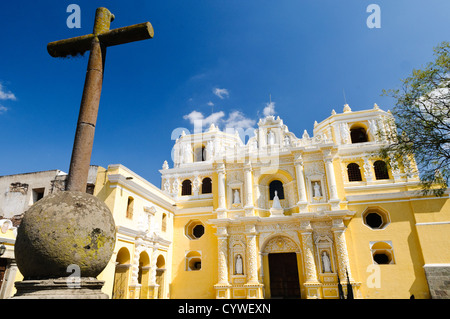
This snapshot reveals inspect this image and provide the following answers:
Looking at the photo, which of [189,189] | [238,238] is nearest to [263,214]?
[238,238]

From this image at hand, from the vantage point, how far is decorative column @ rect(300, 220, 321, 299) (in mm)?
15539

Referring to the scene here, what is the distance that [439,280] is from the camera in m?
14.8

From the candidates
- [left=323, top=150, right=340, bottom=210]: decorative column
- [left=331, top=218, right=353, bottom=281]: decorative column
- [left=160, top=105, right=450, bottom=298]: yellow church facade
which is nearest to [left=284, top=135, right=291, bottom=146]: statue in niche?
[left=160, top=105, right=450, bottom=298]: yellow church facade

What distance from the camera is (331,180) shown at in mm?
17828

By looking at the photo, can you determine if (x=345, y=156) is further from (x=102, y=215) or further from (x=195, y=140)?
(x=102, y=215)

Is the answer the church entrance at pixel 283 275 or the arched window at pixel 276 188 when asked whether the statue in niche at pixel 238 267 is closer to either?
the church entrance at pixel 283 275

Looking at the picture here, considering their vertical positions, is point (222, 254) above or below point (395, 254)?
above

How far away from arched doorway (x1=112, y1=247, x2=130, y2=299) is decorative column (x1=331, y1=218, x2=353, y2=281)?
10.8m

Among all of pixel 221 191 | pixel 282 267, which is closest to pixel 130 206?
pixel 221 191

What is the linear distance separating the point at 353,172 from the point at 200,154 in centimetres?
1226

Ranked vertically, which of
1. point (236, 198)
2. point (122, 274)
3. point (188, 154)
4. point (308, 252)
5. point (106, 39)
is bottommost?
point (122, 274)

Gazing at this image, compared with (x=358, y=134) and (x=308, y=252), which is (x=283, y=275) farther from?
(x=358, y=134)

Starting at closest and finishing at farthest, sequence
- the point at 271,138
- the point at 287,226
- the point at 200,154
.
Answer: the point at 287,226
the point at 271,138
the point at 200,154

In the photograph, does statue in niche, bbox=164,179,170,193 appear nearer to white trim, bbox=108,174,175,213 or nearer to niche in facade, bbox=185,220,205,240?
white trim, bbox=108,174,175,213
